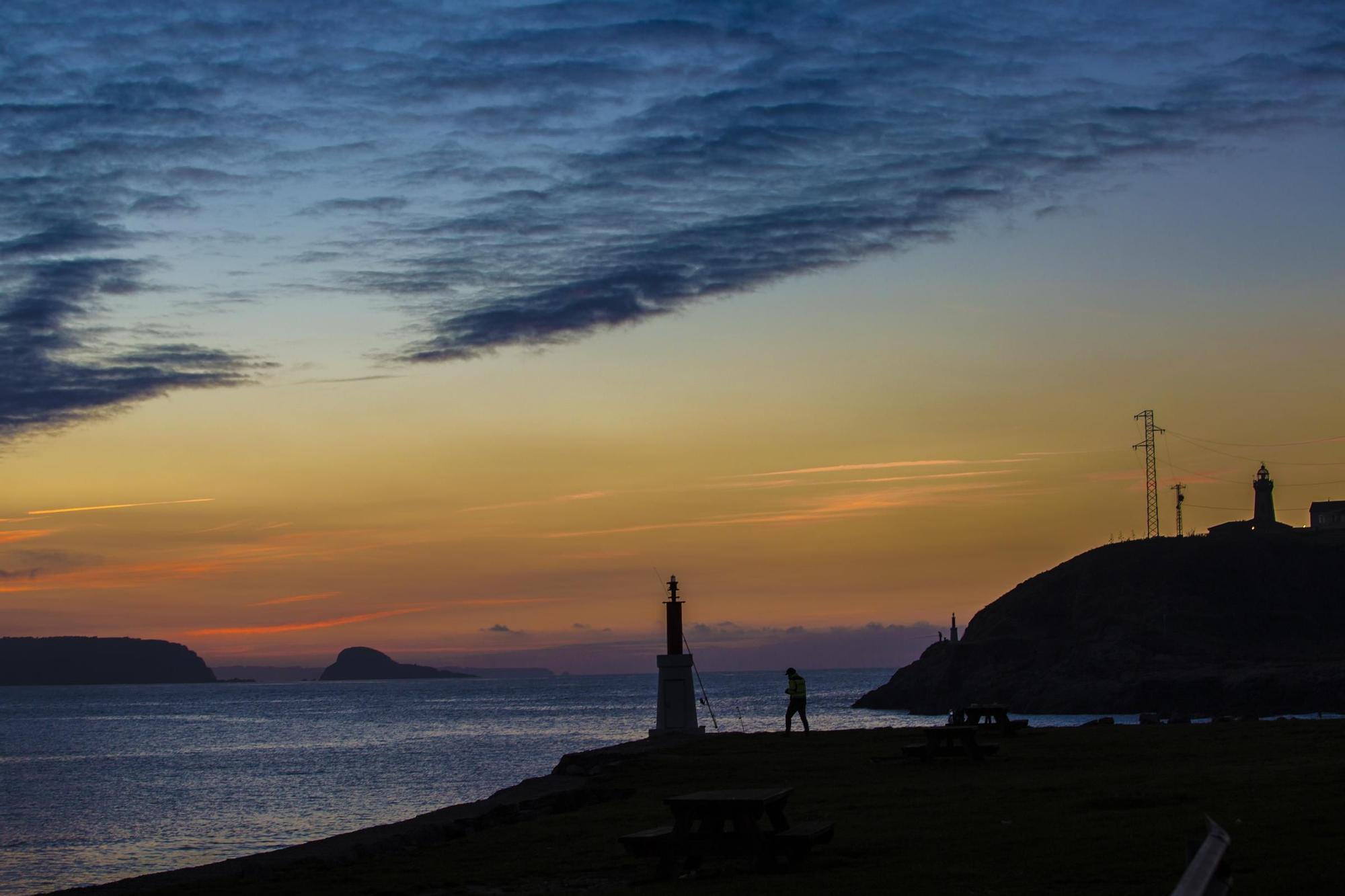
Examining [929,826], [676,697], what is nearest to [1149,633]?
[676,697]

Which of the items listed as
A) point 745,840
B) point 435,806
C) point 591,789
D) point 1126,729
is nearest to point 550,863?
point 745,840

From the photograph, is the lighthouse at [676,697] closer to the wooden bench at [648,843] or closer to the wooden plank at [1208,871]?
the wooden bench at [648,843]

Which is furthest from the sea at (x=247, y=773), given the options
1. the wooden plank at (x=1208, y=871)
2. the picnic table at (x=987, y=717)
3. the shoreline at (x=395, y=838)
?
the wooden plank at (x=1208, y=871)

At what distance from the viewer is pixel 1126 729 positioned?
27359 millimetres

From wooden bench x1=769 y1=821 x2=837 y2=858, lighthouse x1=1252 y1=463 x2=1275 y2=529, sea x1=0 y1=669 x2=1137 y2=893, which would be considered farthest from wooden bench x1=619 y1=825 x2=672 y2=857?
lighthouse x1=1252 y1=463 x2=1275 y2=529

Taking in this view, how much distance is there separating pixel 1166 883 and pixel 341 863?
10846 millimetres

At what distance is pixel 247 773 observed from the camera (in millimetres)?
60812

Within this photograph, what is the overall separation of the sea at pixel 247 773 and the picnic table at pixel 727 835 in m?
21.1

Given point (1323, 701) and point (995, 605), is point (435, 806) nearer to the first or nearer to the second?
point (1323, 701)

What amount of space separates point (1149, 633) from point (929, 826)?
114 meters

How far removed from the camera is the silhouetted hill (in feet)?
343

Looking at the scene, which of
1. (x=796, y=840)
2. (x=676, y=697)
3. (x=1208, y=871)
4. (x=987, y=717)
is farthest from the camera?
(x=676, y=697)

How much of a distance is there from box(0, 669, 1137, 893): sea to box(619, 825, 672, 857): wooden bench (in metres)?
20.7

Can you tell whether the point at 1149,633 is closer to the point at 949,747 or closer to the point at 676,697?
the point at 676,697
